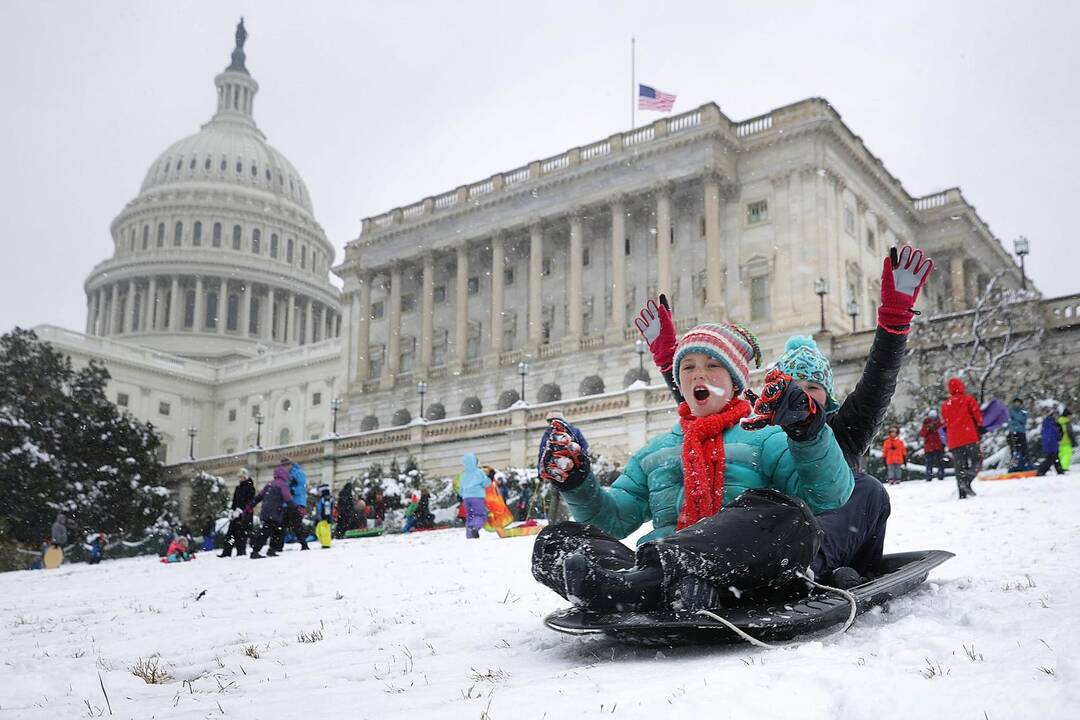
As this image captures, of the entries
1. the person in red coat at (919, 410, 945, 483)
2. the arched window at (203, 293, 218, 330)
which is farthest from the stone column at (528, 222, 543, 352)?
the arched window at (203, 293, 218, 330)

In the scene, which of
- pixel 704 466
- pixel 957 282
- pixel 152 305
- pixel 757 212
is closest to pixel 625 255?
pixel 757 212

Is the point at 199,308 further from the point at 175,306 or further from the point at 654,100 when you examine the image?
the point at 654,100

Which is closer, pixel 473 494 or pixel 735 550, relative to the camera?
pixel 735 550

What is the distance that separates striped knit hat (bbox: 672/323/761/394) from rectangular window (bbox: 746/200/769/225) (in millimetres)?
46336

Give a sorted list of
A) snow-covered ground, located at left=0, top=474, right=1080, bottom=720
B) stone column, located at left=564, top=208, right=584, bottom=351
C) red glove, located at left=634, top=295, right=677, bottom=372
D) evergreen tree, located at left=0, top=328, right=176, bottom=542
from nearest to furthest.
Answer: snow-covered ground, located at left=0, top=474, right=1080, bottom=720
red glove, located at left=634, top=295, right=677, bottom=372
evergreen tree, located at left=0, top=328, right=176, bottom=542
stone column, located at left=564, top=208, right=584, bottom=351

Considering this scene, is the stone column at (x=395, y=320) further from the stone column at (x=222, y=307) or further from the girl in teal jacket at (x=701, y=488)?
the girl in teal jacket at (x=701, y=488)

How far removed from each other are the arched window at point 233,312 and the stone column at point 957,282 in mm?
69897

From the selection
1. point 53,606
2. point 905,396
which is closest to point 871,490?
point 53,606

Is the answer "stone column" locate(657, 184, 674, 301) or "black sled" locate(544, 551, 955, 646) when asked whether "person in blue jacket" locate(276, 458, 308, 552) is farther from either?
"stone column" locate(657, 184, 674, 301)

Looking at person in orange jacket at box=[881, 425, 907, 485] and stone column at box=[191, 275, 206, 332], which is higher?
stone column at box=[191, 275, 206, 332]

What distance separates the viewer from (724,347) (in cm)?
500

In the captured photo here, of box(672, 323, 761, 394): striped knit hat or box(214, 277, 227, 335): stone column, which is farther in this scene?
box(214, 277, 227, 335): stone column

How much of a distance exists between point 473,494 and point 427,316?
138 ft

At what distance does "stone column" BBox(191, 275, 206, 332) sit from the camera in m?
99.6
